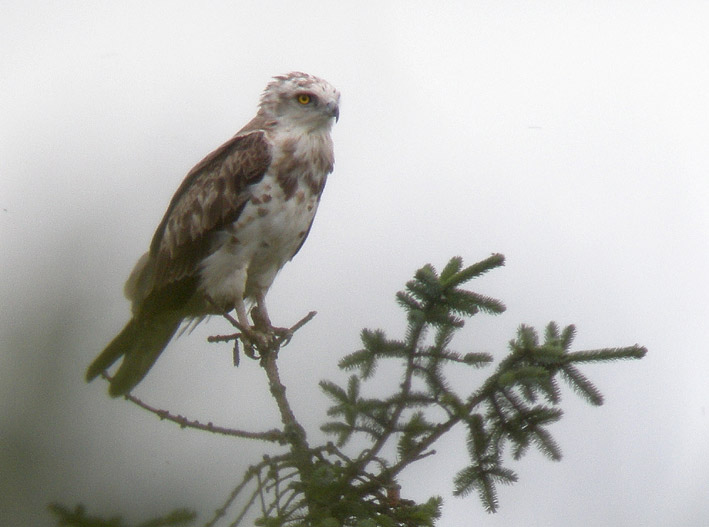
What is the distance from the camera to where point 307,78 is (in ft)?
22.3

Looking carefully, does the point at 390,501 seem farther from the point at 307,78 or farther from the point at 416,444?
the point at 307,78

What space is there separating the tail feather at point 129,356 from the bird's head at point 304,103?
1.73 m

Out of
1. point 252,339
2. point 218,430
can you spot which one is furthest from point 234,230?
point 218,430

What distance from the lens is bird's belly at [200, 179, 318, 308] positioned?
6.12m

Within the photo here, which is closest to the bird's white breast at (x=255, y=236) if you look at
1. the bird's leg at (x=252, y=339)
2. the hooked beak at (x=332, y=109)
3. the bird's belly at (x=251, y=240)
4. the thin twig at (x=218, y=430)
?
the bird's belly at (x=251, y=240)

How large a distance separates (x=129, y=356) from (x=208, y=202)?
114cm

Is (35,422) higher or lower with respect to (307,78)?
lower

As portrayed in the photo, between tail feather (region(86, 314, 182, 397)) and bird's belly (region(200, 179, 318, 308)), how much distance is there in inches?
19.5

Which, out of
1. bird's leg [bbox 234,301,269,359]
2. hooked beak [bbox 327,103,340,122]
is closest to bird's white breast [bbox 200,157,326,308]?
bird's leg [bbox 234,301,269,359]

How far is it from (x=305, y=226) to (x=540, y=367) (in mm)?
3075

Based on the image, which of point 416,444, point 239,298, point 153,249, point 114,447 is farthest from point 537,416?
point 153,249

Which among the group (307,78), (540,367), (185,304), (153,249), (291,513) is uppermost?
(307,78)

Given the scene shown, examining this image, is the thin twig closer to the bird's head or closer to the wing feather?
the wing feather

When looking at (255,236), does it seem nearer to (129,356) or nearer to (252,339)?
(252,339)
